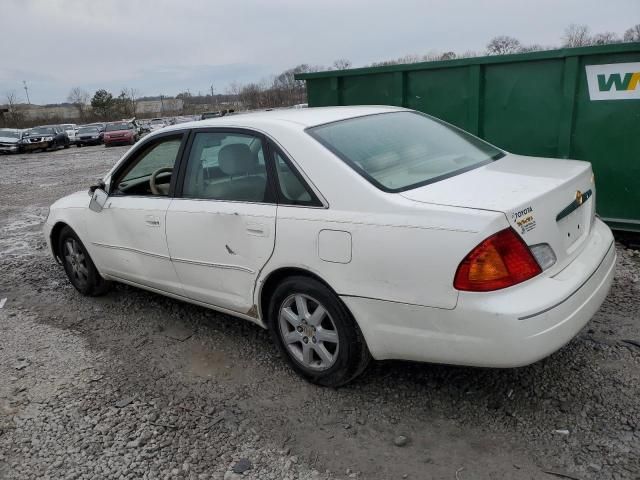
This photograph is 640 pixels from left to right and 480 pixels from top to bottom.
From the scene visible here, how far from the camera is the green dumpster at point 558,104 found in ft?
16.5

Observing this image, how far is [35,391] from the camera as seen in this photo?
355 centimetres

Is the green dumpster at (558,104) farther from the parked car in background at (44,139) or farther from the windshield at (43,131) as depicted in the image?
the windshield at (43,131)

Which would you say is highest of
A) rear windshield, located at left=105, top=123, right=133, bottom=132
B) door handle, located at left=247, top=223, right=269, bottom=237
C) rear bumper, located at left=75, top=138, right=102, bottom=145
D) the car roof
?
the car roof

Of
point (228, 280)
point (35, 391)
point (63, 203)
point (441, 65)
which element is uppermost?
point (441, 65)

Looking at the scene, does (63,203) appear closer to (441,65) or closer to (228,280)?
(228,280)

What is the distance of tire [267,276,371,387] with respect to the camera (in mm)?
2977

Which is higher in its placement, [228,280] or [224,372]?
[228,280]

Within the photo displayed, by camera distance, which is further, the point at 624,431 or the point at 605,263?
the point at 605,263

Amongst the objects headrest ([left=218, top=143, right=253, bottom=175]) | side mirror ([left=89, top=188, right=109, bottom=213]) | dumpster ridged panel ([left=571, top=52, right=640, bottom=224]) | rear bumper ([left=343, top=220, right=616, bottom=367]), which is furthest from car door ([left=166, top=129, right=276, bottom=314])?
dumpster ridged panel ([left=571, top=52, right=640, bottom=224])

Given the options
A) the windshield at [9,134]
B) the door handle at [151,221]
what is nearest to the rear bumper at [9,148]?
the windshield at [9,134]

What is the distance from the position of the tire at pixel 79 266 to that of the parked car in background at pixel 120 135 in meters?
27.5

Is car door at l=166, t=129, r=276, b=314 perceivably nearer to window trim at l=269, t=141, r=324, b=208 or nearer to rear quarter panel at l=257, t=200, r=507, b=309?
window trim at l=269, t=141, r=324, b=208

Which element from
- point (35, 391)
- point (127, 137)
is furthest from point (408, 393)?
point (127, 137)

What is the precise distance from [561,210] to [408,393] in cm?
132
